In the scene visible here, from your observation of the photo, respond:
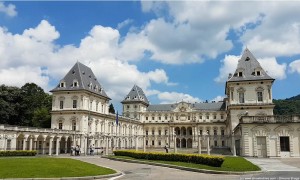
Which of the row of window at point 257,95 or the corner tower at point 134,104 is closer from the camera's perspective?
the row of window at point 257,95

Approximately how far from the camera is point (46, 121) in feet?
229

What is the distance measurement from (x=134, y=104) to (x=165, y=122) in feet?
41.5

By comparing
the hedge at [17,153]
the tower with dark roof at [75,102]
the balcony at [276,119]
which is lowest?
the hedge at [17,153]

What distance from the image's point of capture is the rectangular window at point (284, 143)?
3569 centimetres

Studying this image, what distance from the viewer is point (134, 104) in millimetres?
104875

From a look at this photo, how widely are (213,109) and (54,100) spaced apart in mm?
57149

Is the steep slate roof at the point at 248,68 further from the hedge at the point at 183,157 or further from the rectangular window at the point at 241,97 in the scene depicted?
the hedge at the point at 183,157

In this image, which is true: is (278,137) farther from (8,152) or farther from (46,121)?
(46,121)

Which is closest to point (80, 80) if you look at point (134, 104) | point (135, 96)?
point (134, 104)

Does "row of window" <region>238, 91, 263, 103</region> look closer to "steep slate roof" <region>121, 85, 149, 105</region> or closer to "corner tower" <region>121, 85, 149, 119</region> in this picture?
"corner tower" <region>121, 85, 149, 119</region>

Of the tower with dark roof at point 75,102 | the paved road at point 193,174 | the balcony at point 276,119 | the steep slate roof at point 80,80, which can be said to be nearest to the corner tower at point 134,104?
the steep slate roof at point 80,80

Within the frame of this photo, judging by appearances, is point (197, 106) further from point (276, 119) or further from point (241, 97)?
point (276, 119)

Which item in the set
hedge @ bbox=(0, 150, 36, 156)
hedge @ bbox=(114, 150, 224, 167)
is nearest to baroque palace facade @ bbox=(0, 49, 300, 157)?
hedge @ bbox=(0, 150, 36, 156)

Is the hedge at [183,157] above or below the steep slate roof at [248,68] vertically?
below
